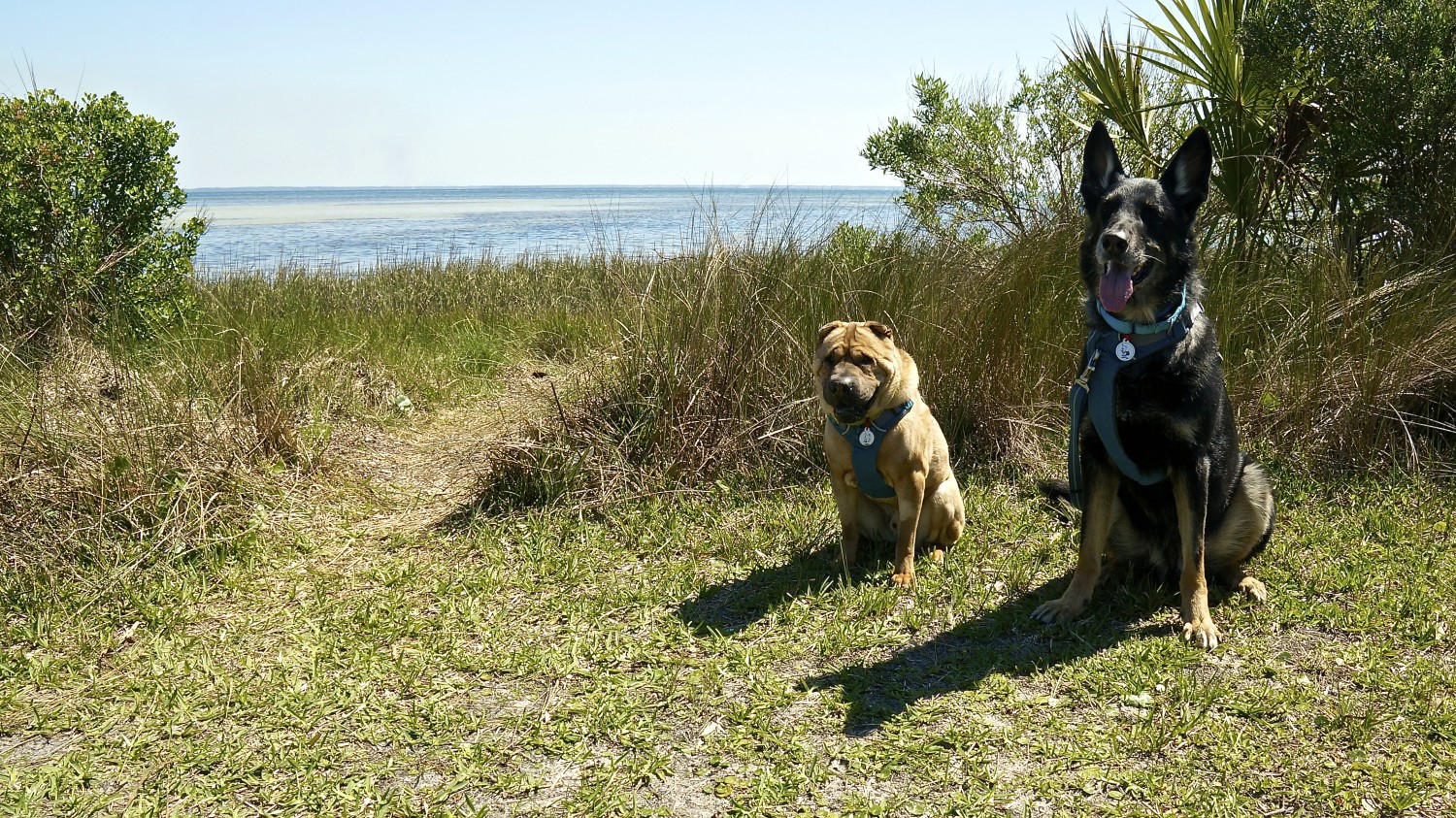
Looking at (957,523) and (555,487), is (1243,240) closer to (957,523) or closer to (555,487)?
(957,523)

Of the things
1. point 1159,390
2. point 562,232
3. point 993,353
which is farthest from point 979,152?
point 562,232

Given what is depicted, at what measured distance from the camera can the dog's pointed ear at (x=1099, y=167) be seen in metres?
3.83

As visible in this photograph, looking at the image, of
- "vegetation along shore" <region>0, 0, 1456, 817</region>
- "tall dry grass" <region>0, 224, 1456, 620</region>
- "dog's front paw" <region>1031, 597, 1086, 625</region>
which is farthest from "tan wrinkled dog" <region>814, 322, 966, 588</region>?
"tall dry grass" <region>0, 224, 1456, 620</region>

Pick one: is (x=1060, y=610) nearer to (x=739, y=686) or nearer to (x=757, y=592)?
(x=757, y=592)

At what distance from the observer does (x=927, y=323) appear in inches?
236

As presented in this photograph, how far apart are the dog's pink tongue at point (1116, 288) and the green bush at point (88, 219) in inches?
220

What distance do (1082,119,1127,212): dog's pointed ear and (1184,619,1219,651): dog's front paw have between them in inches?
69.0

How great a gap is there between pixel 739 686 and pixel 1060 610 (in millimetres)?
1466

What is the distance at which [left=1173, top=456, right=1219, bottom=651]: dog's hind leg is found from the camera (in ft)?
11.6

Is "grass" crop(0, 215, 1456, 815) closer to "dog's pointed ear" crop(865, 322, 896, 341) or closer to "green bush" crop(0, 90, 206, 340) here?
"green bush" crop(0, 90, 206, 340)

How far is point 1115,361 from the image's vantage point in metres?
3.66

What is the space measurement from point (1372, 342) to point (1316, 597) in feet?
8.15

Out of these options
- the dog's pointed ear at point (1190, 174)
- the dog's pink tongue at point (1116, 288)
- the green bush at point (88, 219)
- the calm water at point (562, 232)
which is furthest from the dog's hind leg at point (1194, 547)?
the green bush at point (88, 219)

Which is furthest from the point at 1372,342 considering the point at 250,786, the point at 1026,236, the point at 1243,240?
the point at 250,786
